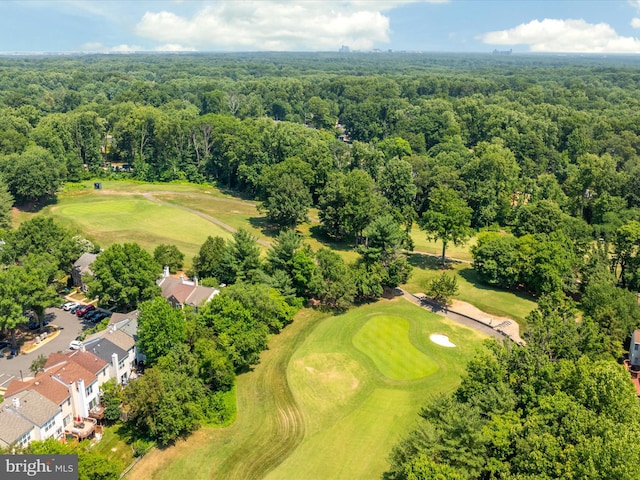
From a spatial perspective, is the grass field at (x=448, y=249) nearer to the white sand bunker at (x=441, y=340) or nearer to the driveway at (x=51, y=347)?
the white sand bunker at (x=441, y=340)

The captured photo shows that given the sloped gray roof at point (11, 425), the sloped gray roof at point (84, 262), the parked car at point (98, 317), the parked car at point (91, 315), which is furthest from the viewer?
→ the sloped gray roof at point (84, 262)

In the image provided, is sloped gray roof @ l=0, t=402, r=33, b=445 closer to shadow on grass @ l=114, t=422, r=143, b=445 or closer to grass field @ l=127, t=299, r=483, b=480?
shadow on grass @ l=114, t=422, r=143, b=445

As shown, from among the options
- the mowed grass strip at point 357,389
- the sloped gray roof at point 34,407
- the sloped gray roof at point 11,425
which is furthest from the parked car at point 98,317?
the mowed grass strip at point 357,389

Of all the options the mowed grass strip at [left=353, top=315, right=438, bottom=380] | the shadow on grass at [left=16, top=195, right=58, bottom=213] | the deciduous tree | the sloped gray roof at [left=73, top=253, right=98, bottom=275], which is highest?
the deciduous tree

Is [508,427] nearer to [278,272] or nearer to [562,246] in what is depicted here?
[278,272]

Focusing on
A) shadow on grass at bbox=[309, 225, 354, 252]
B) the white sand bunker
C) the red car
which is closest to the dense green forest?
shadow on grass at bbox=[309, 225, 354, 252]
